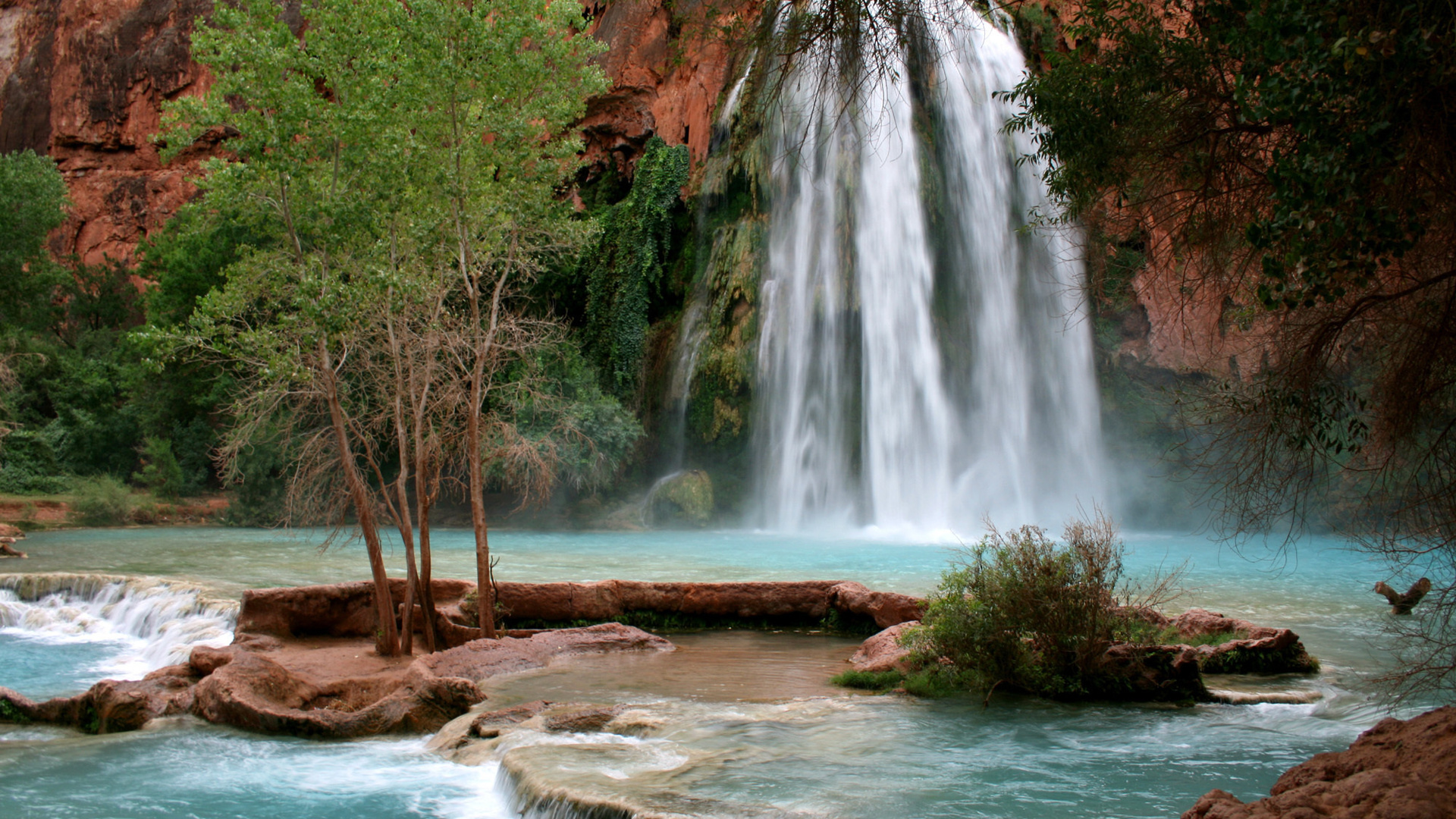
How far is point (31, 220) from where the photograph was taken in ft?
113

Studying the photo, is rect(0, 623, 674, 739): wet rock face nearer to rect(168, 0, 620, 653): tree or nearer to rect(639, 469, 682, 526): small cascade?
rect(168, 0, 620, 653): tree

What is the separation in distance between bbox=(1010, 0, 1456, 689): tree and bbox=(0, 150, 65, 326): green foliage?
37.3 m

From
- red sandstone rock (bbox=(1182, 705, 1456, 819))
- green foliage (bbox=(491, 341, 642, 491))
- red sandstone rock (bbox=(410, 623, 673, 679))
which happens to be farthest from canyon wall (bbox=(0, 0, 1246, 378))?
red sandstone rock (bbox=(1182, 705, 1456, 819))

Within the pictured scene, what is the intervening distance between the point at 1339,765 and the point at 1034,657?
4.44m

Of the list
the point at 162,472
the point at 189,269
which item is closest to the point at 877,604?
the point at 162,472

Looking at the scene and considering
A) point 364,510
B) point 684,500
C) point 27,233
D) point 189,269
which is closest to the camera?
point 364,510

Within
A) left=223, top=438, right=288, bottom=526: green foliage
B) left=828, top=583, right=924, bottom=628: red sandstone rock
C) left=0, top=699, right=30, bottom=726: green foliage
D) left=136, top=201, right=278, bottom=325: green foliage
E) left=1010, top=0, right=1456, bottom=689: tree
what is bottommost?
left=0, top=699, right=30, bottom=726: green foliage

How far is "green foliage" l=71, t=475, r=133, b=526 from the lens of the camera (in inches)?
1046

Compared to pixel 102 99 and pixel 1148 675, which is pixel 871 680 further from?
pixel 102 99

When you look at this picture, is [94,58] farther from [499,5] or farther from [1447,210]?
[1447,210]

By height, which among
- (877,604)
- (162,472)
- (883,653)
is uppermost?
(162,472)

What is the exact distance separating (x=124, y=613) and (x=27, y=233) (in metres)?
27.6

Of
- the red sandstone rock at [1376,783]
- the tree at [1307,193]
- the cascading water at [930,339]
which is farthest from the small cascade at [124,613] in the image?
the cascading water at [930,339]

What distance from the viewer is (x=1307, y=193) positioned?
3.79 meters
